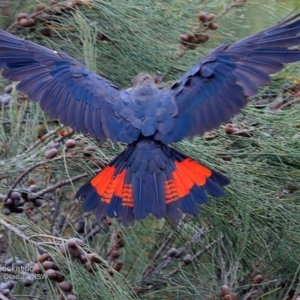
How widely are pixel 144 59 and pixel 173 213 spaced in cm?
53

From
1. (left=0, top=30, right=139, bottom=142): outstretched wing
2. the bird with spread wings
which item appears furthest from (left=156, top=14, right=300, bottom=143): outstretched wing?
(left=0, top=30, right=139, bottom=142): outstretched wing

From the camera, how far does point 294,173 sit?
5.92ft

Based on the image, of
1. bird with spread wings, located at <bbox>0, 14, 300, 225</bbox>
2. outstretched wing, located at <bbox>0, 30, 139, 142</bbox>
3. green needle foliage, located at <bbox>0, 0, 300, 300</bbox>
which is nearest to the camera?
green needle foliage, located at <bbox>0, 0, 300, 300</bbox>

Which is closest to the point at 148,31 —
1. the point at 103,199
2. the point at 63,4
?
the point at 63,4

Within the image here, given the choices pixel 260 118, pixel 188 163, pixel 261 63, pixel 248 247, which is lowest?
pixel 248 247

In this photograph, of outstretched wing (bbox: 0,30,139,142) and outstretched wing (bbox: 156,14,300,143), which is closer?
outstretched wing (bbox: 156,14,300,143)

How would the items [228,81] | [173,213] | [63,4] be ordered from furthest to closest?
[63,4]
[228,81]
[173,213]

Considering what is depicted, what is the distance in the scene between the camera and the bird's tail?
180 centimetres

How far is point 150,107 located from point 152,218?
31 centimetres

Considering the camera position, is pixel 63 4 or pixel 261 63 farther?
pixel 63 4

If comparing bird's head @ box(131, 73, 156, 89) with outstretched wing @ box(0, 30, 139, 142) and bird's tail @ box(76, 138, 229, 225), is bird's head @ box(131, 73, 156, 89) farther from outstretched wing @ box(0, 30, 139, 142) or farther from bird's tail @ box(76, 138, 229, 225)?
bird's tail @ box(76, 138, 229, 225)

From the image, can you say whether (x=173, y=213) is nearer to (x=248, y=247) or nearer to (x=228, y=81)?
(x=248, y=247)

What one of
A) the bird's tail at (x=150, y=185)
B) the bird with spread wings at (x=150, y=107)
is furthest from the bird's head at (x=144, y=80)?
the bird's tail at (x=150, y=185)

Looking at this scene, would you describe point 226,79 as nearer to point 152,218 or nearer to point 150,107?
point 150,107
